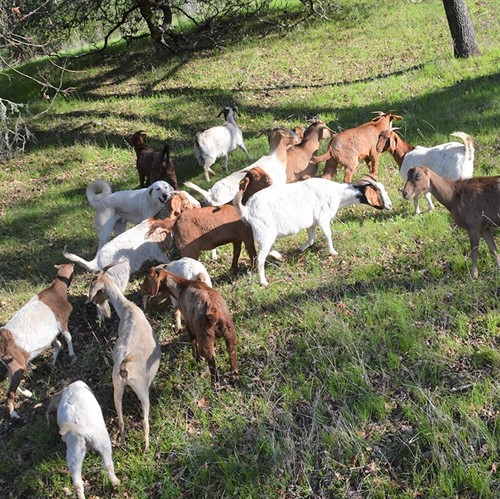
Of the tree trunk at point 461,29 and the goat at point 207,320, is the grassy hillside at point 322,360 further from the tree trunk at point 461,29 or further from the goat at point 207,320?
the tree trunk at point 461,29

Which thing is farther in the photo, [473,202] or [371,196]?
[371,196]

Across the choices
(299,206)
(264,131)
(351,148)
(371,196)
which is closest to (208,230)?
(299,206)

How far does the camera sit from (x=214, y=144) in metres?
12.0

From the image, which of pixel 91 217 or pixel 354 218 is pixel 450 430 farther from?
pixel 91 217

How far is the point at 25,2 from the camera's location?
673 inches

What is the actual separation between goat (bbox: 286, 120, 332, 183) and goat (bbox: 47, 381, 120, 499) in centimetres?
547

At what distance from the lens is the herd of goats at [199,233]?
21.6 ft

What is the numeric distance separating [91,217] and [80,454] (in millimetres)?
6729

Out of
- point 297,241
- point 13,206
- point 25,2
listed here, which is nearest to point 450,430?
point 297,241

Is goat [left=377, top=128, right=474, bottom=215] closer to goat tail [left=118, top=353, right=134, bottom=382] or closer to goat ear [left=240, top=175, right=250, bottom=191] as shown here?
goat ear [left=240, top=175, right=250, bottom=191]

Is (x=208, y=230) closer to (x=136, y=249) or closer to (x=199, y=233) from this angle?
(x=199, y=233)

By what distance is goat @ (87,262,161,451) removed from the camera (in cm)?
648

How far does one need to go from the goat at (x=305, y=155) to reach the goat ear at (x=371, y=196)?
1.93 metres

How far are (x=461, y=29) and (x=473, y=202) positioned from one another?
850 cm
